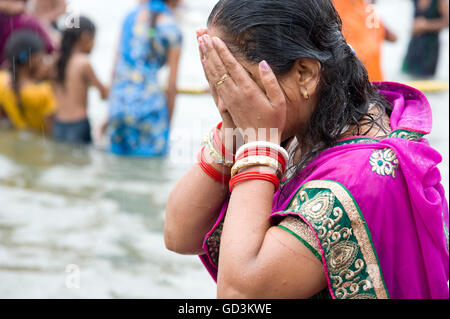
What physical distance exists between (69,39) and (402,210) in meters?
6.21

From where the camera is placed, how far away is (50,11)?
9.43 metres

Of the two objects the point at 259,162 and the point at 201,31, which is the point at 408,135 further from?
the point at 201,31

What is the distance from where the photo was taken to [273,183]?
1626 millimetres

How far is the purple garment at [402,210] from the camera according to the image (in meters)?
1.51

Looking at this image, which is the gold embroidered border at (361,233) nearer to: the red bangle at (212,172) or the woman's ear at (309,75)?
the woman's ear at (309,75)

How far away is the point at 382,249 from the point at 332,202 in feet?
0.58

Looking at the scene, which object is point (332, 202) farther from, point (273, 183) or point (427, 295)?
point (427, 295)

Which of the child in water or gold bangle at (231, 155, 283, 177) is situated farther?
the child in water

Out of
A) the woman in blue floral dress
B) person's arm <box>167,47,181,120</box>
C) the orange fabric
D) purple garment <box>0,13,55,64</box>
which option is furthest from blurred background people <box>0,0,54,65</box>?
the orange fabric

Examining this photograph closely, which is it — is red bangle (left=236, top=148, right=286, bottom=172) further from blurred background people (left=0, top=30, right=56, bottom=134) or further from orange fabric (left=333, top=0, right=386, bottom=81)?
blurred background people (left=0, top=30, right=56, bottom=134)

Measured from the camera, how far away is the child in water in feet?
23.1

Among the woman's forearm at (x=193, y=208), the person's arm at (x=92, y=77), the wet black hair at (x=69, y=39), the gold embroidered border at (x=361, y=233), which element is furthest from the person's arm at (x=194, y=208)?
the wet black hair at (x=69, y=39)

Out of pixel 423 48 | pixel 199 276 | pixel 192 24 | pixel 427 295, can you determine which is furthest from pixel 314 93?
pixel 192 24

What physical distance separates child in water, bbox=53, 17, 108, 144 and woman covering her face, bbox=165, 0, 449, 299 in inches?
221
